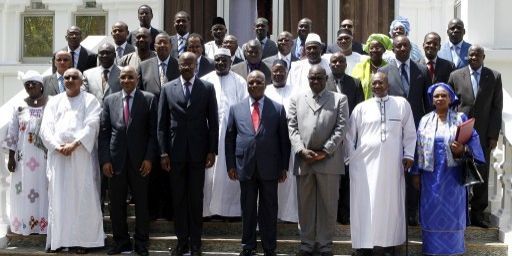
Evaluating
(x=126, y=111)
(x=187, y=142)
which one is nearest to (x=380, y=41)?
(x=187, y=142)

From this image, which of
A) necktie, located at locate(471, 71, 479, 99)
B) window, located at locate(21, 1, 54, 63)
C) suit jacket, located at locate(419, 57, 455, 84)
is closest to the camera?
necktie, located at locate(471, 71, 479, 99)

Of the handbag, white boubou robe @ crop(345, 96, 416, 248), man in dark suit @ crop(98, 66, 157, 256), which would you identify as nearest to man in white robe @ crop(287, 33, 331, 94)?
white boubou robe @ crop(345, 96, 416, 248)

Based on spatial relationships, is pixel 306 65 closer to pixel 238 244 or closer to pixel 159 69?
pixel 159 69

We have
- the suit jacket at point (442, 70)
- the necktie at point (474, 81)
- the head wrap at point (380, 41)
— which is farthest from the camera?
the head wrap at point (380, 41)

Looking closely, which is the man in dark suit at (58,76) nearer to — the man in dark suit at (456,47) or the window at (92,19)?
the window at (92,19)

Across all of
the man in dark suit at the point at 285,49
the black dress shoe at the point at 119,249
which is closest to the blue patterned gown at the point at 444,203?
the man in dark suit at the point at 285,49

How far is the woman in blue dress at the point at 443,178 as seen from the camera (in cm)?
800

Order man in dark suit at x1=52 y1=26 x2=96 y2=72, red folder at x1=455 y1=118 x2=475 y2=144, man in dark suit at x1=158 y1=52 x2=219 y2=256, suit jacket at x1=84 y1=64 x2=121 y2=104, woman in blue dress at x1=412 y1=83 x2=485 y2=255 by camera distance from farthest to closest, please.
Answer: man in dark suit at x1=52 y1=26 x2=96 y2=72 → suit jacket at x1=84 y1=64 x2=121 y2=104 → man in dark suit at x1=158 y1=52 x2=219 y2=256 → woman in blue dress at x1=412 y1=83 x2=485 y2=255 → red folder at x1=455 y1=118 x2=475 y2=144

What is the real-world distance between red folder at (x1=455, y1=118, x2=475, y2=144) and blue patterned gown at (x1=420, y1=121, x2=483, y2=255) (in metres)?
0.08

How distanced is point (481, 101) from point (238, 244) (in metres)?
2.89

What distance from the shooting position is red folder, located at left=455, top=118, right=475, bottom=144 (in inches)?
→ 310

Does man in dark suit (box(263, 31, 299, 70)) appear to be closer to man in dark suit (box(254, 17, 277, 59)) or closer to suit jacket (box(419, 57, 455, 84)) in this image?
man in dark suit (box(254, 17, 277, 59))

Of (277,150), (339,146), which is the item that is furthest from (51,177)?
(339,146)

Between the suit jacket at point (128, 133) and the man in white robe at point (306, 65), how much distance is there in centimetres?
164
